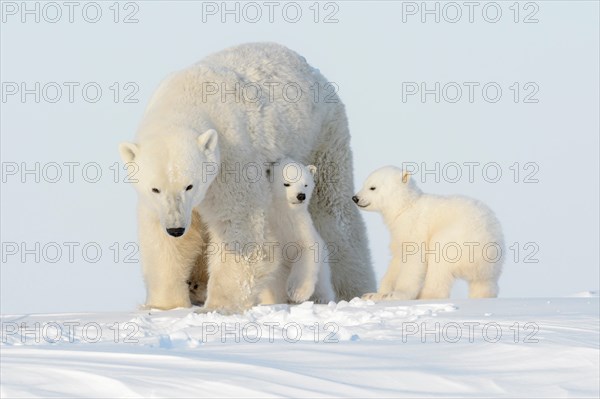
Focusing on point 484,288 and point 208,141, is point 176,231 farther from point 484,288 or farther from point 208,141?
point 484,288

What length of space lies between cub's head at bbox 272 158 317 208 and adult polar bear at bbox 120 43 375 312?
0.16 meters

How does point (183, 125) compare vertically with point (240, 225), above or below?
above

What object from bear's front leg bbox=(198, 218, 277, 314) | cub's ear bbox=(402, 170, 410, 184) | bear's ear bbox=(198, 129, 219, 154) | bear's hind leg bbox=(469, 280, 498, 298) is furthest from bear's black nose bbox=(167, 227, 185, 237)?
bear's hind leg bbox=(469, 280, 498, 298)

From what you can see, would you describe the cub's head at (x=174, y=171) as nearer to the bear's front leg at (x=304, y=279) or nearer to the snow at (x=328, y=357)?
the snow at (x=328, y=357)

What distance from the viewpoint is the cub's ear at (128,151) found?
8111 millimetres

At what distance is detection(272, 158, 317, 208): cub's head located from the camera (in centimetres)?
877

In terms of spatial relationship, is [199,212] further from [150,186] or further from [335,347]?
[335,347]

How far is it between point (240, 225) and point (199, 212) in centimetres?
40

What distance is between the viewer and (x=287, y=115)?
9367mm

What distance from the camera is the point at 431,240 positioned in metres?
8.80

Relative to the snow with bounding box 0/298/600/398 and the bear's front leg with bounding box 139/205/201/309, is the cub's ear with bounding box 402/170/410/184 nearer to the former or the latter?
the bear's front leg with bounding box 139/205/201/309

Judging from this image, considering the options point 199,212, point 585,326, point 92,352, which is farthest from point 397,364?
point 199,212

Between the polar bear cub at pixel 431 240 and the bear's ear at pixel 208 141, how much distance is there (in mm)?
1627

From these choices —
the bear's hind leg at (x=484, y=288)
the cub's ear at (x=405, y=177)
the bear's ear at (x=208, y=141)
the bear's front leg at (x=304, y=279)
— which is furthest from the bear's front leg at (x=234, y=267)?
the bear's hind leg at (x=484, y=288)
